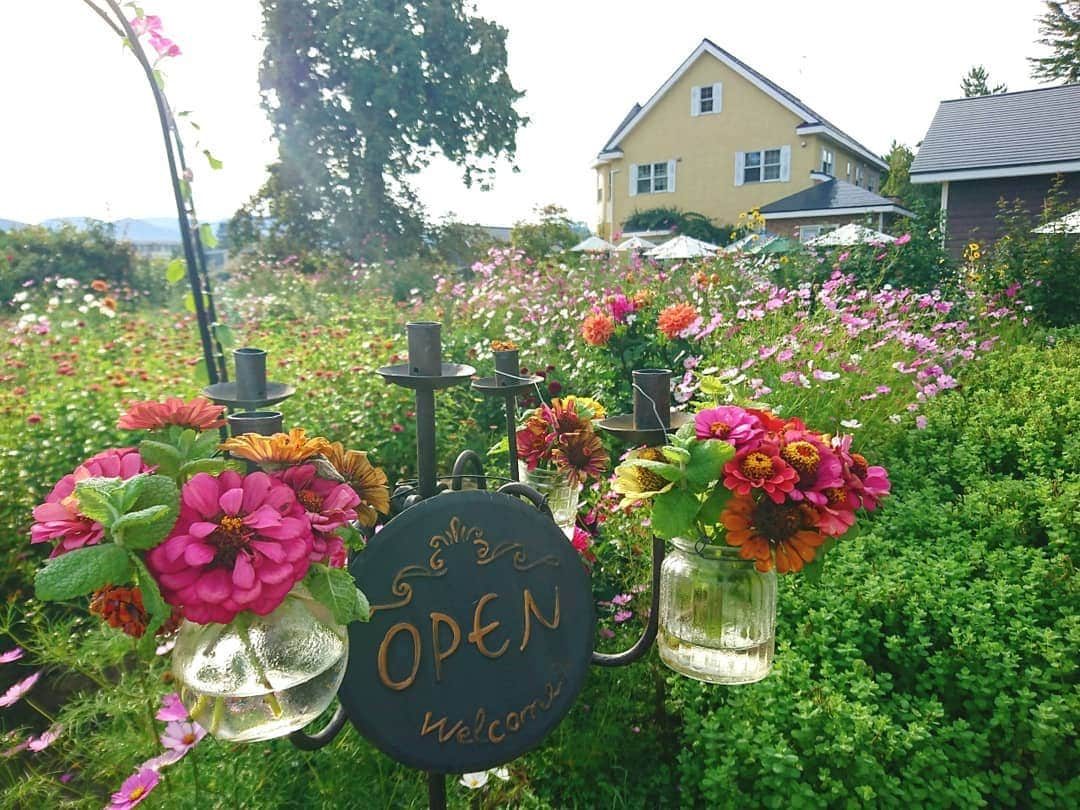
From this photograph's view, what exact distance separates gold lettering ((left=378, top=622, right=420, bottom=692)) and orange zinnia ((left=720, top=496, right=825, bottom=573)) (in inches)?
19.6

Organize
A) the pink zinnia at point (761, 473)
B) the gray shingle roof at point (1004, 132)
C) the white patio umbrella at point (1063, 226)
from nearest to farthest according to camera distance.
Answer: the pink zinnia at point (761, 473)
the white patio umbrella at point (1063, 226)
the gray shingle roof at point (1004, 132)

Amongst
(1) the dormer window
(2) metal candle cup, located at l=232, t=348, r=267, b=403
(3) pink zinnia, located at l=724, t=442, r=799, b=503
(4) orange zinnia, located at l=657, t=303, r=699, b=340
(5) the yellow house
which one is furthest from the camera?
(1) the dormer window

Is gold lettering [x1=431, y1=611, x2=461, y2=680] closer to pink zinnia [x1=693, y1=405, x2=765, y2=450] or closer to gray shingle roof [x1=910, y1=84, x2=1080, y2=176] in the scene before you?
pink zinnia [x1=693, y1=405, x2=765, y2=450]

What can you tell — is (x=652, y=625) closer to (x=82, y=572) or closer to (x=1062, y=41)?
(x=82, y=572)

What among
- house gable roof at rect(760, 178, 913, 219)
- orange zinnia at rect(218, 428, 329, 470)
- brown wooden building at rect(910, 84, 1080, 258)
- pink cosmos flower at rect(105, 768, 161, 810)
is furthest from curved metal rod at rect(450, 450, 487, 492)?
house gable roof at rect(760, 178, 913, 219)

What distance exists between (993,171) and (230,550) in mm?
15814

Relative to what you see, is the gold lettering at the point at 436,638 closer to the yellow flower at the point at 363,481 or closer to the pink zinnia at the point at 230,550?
the yellow flower at the point at 363,481

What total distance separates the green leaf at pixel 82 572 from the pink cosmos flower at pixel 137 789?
1.02m

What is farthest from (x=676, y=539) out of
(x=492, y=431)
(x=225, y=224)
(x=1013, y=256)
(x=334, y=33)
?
(x=225, y=224)

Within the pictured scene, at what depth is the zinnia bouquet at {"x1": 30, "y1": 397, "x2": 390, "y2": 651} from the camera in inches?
28.0

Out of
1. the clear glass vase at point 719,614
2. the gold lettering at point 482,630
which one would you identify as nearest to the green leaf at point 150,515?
the gold lettering at point 482,630

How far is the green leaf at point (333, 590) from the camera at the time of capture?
0.81 meters

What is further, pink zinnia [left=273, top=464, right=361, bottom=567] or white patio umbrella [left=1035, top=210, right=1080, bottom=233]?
white patio umbrella [left=1035, top=210, right=1080, bottom=233]

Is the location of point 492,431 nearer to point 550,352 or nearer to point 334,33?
point 550,352
